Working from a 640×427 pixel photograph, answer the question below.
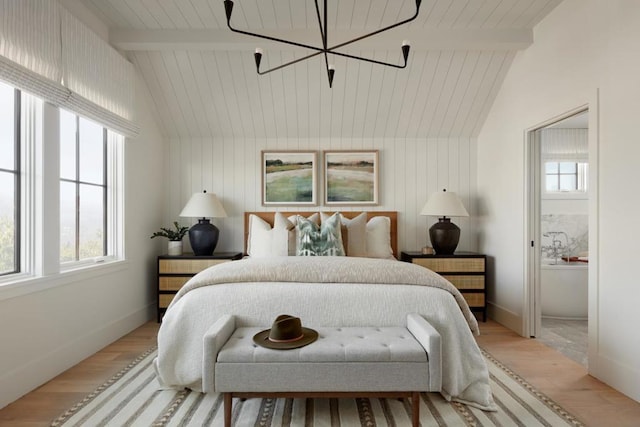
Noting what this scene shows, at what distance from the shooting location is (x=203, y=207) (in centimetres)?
395

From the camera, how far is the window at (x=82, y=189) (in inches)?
111

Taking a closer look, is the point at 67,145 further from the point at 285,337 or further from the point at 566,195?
the point at 566,195

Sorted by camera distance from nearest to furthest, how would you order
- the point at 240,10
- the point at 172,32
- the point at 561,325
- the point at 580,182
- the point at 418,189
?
1. the point at 240,10
2. the point at 172,32
3. the point at 561,325
4. the point at 418,189
5. the point at 580,182

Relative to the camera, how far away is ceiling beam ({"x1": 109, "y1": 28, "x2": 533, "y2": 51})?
328 centimetres

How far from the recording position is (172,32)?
3289mm

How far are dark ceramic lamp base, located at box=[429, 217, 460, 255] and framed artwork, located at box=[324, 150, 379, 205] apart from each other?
832 mm

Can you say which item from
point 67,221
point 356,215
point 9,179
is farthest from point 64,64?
point 356,215

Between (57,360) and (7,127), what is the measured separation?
158cm

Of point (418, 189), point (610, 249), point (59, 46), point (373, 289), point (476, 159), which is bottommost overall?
point (373, 289)

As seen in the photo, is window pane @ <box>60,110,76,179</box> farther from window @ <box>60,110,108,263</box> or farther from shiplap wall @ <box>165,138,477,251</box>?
shiplap wall @ <box>165,138,477,251</box>

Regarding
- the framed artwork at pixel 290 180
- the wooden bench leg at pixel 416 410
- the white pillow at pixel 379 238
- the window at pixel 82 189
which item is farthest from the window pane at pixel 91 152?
the wooden bench leg at pixel 416 410

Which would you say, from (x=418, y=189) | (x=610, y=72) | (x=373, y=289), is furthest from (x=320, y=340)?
(x=418, y=189)

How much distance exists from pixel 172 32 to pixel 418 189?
9.98 ft

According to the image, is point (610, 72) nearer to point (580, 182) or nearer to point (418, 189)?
point (418, 189)
